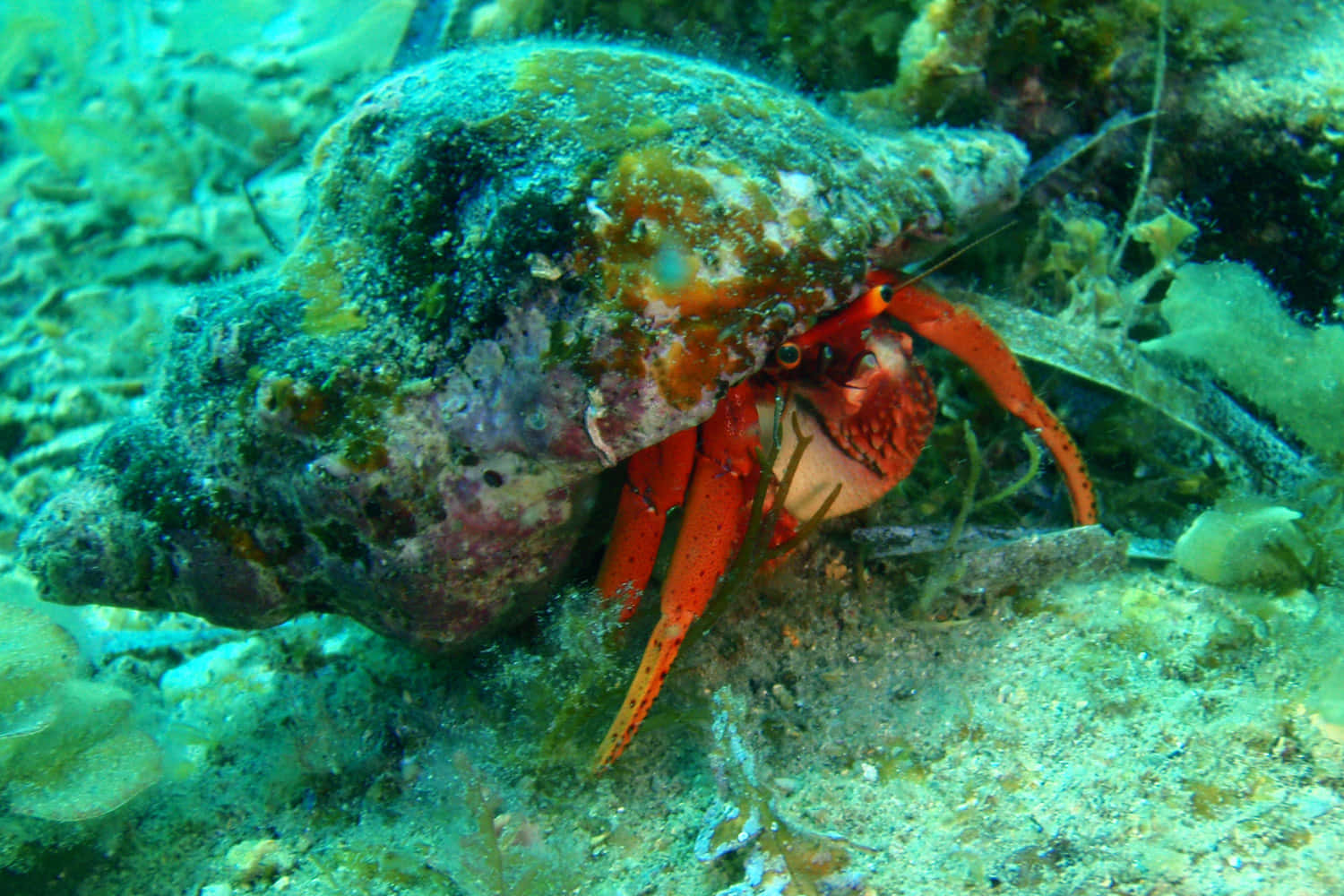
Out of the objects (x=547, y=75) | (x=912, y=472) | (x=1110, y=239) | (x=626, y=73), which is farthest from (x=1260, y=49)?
(x=547, y=75)

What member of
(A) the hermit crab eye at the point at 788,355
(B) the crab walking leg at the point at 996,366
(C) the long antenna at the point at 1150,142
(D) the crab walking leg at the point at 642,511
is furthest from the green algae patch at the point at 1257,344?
(D) the crab walking leg at the point at 642,511

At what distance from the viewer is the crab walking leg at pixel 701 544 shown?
1821 mm

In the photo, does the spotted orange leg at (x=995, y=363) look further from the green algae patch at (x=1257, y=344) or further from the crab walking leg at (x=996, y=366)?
the green algae patch at (x=1257, y=344)

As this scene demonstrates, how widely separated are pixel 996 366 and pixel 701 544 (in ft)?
3.38

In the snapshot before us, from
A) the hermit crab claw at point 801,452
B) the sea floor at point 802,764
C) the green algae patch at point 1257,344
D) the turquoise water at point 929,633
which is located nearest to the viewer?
the sea floor at point 802,764

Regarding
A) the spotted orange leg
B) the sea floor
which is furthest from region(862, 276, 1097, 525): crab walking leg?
the sea floor

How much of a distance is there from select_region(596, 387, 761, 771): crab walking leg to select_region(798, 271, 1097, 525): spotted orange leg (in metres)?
0.57

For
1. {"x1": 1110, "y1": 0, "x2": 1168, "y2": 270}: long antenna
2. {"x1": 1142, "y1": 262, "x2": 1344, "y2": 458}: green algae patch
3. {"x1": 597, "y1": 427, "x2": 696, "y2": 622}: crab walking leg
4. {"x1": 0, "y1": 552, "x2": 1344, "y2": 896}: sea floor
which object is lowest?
{"x1": 0, "y1": 552, "x2": 1344, "y2": 896}: sea floor

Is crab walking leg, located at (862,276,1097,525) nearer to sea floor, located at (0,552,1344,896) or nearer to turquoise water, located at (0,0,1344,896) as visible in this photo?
turquoise water, located at (0,0,1344,896)

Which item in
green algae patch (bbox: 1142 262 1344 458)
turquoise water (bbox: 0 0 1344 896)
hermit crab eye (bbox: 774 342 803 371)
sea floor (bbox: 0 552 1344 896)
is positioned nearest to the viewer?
sea floor (bbox: 0 552 1344 896)

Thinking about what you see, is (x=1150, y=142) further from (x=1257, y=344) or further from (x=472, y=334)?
(x=472, y=334)

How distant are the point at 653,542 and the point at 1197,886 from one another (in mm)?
1294

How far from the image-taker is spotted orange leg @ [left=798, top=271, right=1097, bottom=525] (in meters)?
2.11

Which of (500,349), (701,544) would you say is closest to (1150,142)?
(701,544)
